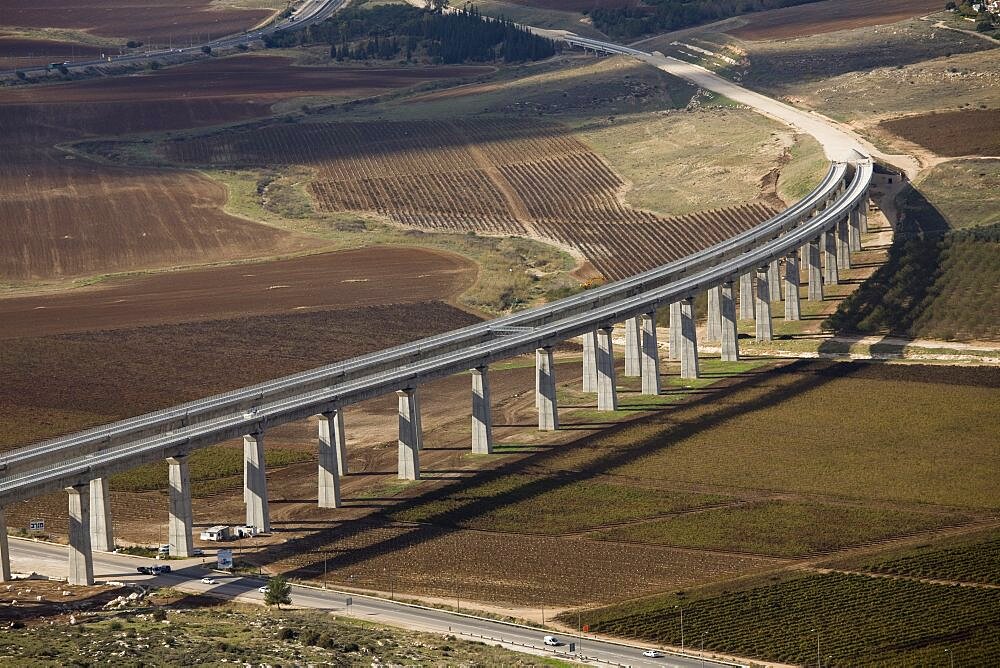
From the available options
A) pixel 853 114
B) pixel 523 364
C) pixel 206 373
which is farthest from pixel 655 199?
pixel 206 373

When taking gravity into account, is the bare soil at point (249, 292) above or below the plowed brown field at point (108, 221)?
below

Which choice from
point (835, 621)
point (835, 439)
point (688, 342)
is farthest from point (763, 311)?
point (835, 621)

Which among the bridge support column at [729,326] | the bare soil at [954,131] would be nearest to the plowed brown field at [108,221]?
the bridge support column at [729,326]

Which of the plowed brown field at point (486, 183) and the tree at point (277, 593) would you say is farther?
the plowed brown field at point (486, 183)

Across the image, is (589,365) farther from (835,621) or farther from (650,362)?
(835,621)

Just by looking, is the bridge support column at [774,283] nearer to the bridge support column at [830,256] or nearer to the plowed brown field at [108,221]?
the bridge support column at [830,256]

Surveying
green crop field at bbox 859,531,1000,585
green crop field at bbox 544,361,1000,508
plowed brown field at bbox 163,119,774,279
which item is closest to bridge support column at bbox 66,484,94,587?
green crop field at bbox 544,361,1000,508
